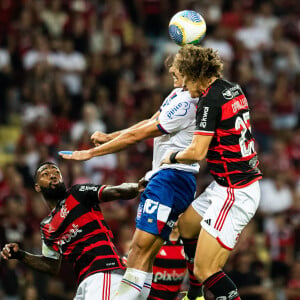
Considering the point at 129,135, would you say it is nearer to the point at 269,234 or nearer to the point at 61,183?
the point at 61,183

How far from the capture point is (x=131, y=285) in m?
6.98

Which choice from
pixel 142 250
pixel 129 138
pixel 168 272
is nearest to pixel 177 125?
pixel 129 138

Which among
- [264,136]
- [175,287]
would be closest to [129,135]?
[175,287]

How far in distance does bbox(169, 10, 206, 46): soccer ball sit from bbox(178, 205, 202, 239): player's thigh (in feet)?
5.35

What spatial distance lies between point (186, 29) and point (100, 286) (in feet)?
8.52

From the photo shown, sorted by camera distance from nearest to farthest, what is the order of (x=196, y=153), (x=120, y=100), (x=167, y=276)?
(x=196, y=153) → (x=167, y=276) → (x=120, y=100)

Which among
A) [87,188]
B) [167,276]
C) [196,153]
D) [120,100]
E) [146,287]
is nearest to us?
[196,153]

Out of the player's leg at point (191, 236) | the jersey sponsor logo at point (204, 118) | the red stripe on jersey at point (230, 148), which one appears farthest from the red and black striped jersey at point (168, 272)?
the jersey sponsor logo at point (204, 118)

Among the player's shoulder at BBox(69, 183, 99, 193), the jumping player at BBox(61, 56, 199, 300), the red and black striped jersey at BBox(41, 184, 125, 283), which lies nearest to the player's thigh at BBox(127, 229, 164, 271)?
the jumping player at BBox(61, 56, 199, 300)

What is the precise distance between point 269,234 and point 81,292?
659cm

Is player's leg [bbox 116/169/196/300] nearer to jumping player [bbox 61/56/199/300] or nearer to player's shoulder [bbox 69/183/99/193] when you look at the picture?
jumping player [bbox 61/56/199/300]

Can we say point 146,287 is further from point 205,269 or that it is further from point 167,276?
point 167,276

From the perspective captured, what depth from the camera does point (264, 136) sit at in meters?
15.5

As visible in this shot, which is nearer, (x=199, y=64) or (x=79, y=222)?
(x=199, y=64)
